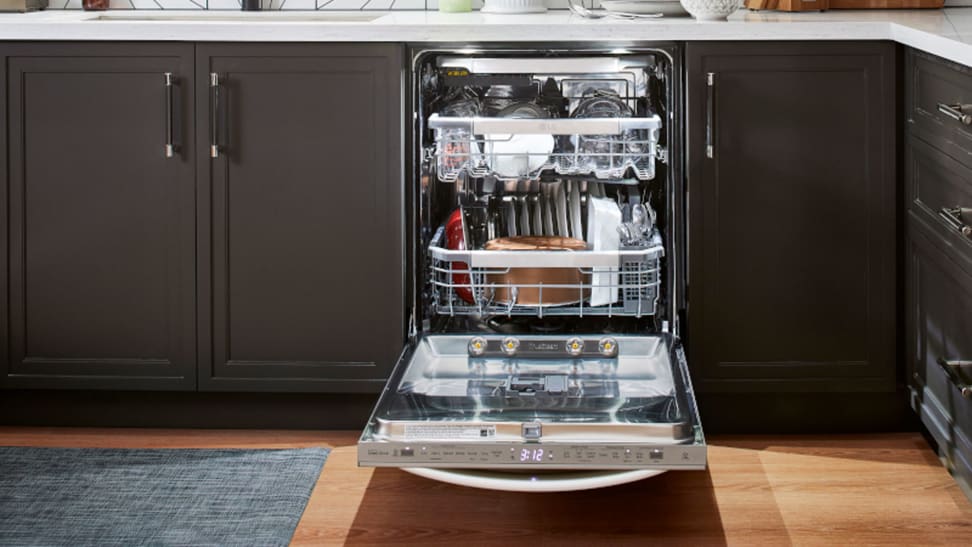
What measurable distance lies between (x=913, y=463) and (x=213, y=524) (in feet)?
4.99

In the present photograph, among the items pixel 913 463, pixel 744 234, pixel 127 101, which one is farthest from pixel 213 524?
pixel 913 463

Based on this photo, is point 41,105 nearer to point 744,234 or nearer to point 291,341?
point 291,341

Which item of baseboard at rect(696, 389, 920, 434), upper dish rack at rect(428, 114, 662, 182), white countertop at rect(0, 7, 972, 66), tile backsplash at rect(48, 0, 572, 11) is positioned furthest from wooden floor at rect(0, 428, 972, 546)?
tile backsplash at rect(48, 0, 572, 11)

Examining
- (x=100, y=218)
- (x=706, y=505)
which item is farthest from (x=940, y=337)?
(x=100, y=218)

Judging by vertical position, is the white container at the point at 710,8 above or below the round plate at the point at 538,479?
above

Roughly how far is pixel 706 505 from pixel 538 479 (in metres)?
0.50

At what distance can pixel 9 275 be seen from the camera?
10.2ft

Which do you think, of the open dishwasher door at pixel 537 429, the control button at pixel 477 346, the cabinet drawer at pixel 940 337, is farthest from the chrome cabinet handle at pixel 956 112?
the control button at pixel 477 346

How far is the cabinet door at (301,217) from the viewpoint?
9.87 ft

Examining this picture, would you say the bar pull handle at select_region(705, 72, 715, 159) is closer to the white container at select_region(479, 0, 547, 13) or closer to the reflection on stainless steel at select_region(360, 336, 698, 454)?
the reflection on stainless steel at select_region(360, 336, 698, 454)

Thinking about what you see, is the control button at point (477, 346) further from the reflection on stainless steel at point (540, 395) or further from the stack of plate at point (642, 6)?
the stack of plate at point (642, 6)

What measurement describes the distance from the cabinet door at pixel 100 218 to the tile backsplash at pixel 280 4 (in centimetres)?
77

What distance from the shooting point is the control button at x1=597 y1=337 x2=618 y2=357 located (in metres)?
2.85

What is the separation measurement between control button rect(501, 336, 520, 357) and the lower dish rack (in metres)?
0.07
